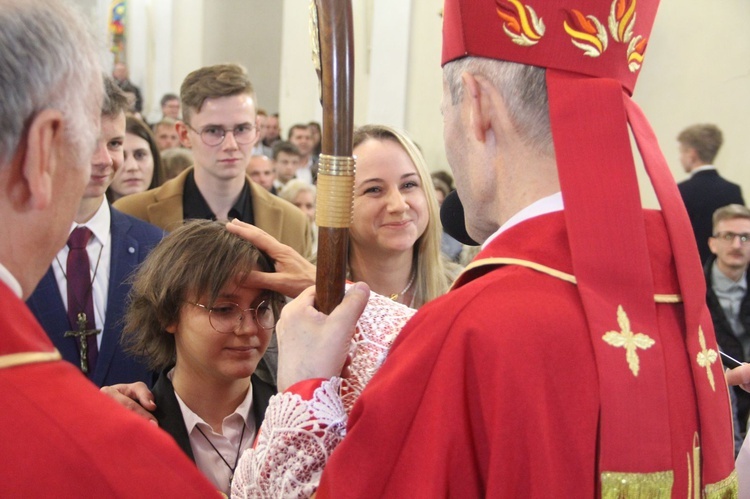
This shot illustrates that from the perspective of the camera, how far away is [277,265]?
2426 millimetres

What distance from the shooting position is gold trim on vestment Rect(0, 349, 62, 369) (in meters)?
1.06

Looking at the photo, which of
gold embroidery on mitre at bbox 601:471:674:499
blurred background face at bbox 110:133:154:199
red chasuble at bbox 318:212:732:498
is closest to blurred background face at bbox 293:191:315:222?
blurred background face at bbox 110:133:154:199

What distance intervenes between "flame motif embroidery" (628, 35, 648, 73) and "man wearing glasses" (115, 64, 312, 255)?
7.97 feet

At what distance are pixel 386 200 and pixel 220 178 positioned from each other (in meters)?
1.12

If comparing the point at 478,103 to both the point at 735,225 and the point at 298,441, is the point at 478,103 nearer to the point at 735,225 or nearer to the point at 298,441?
the point at 298,441

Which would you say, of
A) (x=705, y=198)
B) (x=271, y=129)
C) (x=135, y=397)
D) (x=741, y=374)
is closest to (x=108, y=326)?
(x=135, y=397)

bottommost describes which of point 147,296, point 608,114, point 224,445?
point 224,445

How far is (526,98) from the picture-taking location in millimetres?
1448

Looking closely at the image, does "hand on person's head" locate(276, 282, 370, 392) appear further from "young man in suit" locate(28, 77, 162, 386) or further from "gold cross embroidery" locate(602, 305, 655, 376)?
"young man in suit" locate(28, 77, 162, 386)

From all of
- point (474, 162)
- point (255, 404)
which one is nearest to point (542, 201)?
point (474, 162)

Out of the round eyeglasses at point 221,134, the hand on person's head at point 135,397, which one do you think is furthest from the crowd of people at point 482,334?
the round eyeglasses at point 221,134

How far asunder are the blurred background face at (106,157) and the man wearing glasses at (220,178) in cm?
51

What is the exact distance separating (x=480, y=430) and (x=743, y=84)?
654cm

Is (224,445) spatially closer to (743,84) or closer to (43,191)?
(43,191)
